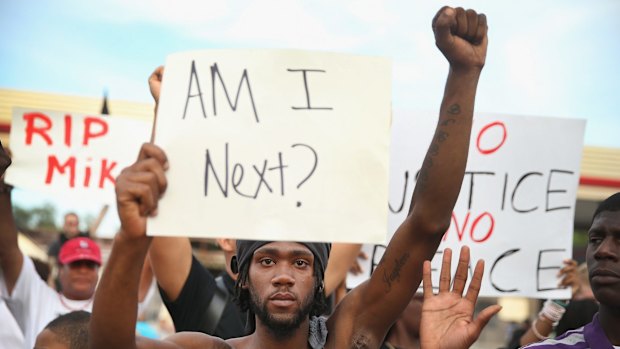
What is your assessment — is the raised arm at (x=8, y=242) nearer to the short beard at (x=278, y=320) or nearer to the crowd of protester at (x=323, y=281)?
the crowd of protester at (x=323, y=281)

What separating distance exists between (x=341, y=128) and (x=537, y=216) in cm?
266

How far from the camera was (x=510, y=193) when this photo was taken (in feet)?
15.4

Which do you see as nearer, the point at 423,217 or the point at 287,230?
the point at 287,230

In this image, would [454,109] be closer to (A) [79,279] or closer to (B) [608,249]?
(B) [608,249]

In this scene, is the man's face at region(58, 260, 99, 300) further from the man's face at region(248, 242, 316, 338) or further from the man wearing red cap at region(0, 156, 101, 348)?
the man's face at region(248, 242, 316, 338)

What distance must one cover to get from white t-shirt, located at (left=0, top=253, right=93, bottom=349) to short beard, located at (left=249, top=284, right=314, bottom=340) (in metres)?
2.46

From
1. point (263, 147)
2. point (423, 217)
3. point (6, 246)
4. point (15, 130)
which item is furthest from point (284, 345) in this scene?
point (15, 130)

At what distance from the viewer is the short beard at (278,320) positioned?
2775mm

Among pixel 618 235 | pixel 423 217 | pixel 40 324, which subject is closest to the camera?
pixel 423 217

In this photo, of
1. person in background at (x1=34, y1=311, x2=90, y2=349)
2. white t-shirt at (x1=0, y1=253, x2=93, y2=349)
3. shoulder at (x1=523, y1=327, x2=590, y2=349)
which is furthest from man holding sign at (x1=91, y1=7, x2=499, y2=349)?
white t-shirt at (x1=0, y1=253, x2=93, y2=349)

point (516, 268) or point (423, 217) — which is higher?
point (423, 217)

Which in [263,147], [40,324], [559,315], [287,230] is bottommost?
[40,324]

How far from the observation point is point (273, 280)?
110 inches

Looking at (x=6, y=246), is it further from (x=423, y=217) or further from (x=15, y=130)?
(x=423, y=217)
